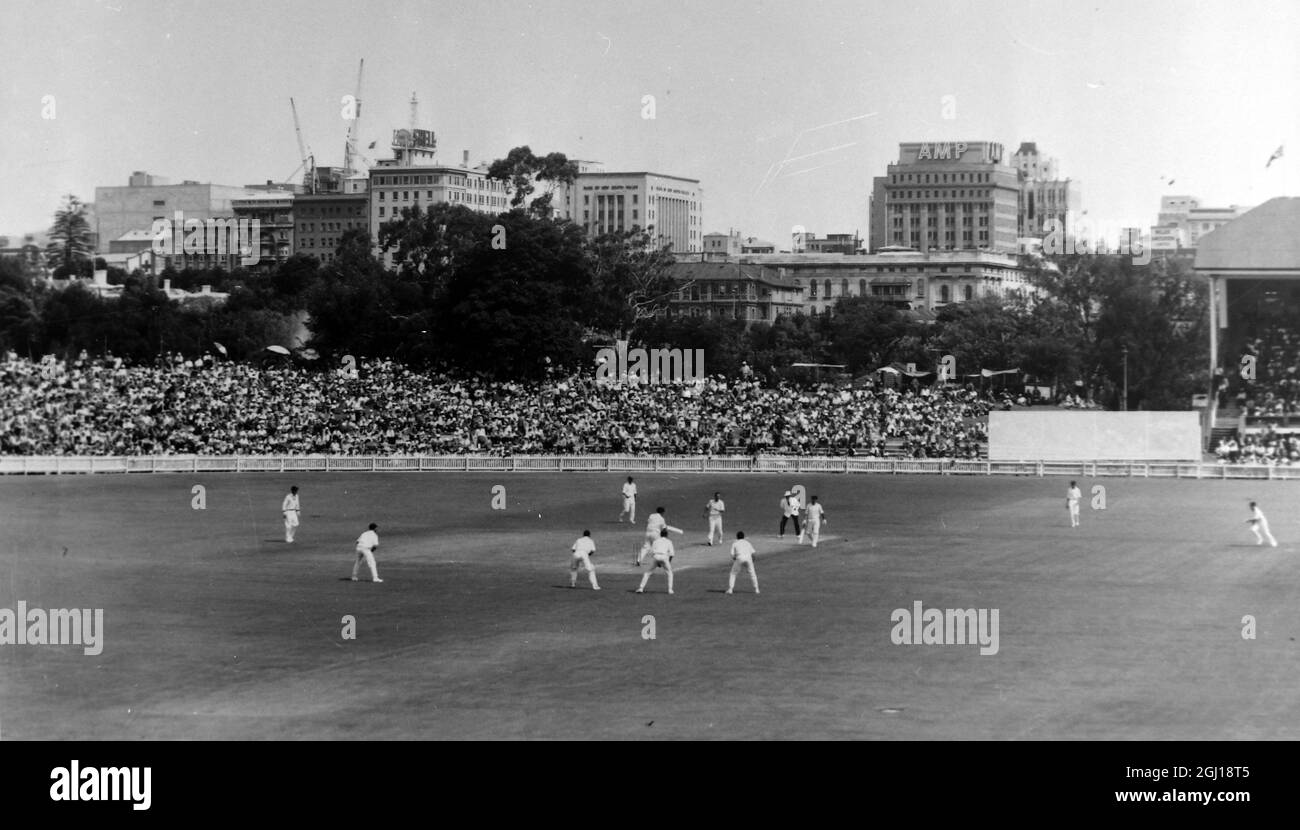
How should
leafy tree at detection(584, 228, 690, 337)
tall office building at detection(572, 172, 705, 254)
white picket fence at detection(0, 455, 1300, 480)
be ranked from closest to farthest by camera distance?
1. white picket fence at detection(0, 455, 1300, 480)
2. leafy tree at detection(584, 228, 690, 337)
3. tall office building at detection(572, 172, 705, 254)

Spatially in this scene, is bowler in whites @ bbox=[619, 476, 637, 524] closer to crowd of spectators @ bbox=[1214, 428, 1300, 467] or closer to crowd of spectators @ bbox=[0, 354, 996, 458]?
crowd of spectators @ bbox=[0, 354, 996, 458]

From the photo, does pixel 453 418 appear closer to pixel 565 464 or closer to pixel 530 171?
pixel 565 464

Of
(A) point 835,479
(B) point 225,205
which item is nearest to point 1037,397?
(A) point 835,479

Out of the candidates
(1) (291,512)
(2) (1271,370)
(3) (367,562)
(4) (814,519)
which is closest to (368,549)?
(3) (367,562)
